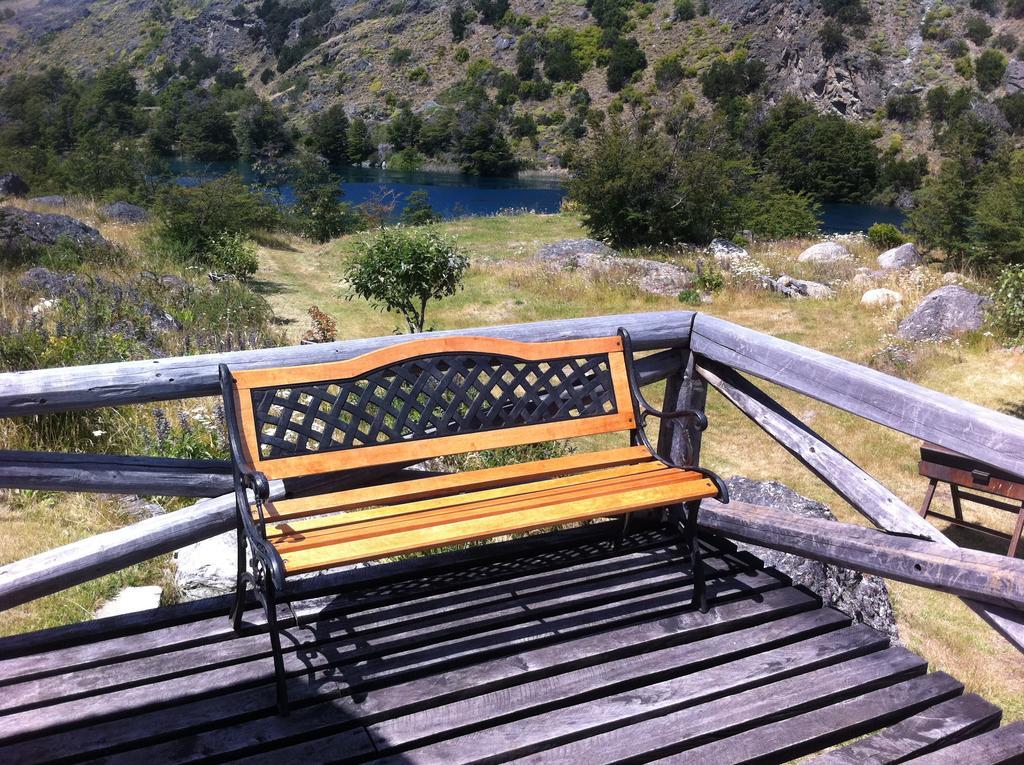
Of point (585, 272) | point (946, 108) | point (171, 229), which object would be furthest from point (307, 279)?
point (946, 108)

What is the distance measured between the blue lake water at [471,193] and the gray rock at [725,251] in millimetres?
13416

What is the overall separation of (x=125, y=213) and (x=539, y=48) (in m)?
68.8

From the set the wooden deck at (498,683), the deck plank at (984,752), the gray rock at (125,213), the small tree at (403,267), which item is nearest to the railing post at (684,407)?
the wooden deck at (498,683)

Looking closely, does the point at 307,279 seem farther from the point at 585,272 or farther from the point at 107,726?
the point at 107,726

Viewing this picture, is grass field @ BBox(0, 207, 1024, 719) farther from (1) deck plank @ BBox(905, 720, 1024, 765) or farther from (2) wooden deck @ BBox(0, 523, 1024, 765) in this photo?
(1) deck plank @ BBox(905, 720, 1024, 765)

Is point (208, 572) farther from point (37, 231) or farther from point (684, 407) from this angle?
point (37, 231)

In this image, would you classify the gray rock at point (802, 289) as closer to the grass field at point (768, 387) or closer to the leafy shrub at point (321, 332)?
the grass field at point (768, 387)

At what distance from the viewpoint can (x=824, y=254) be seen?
17.0 metres

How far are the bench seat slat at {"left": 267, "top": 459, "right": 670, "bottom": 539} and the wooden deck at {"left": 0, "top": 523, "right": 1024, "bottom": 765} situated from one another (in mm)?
300

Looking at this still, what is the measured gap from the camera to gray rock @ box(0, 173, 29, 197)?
22450mm

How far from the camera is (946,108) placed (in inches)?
2072

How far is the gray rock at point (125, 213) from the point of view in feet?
59.9

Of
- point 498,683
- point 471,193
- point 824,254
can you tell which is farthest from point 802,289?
point 471,193

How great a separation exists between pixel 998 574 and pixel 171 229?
49.5 ft
